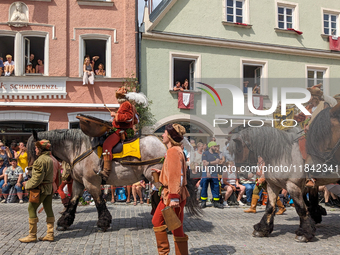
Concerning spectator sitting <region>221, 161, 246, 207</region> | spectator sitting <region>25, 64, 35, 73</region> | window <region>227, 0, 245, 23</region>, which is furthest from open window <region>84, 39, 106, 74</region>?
spectator sitting <region>221, 161, 246, 207</region>

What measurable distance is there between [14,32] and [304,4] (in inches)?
553

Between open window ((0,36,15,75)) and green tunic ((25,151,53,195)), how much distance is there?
1053 cm

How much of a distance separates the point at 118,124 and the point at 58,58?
908cm

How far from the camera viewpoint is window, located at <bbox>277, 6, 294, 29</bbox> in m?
17.5

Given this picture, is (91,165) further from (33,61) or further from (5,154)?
(33,61)

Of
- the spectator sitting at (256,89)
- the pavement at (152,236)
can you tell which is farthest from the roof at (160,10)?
the pavement at (152,236)

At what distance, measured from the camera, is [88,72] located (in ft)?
47.9

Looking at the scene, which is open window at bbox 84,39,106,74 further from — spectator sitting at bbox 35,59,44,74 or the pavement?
the pavement

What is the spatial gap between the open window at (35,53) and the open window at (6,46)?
61 centimetres

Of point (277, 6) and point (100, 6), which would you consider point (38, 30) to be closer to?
point (100, 6)

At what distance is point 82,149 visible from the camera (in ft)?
23.1

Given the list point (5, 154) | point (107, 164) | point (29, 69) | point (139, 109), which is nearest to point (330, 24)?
point (139, 109)

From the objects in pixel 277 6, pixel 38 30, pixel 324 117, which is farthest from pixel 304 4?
pixel 324 117

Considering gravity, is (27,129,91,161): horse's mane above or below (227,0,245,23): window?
below
